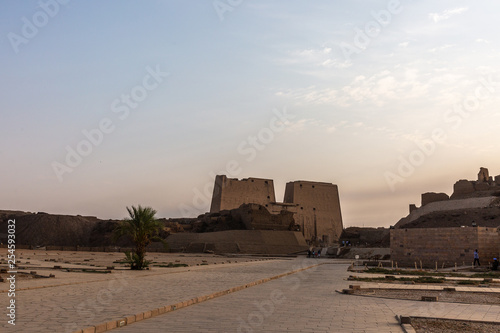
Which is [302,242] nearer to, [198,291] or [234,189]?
[234,189]

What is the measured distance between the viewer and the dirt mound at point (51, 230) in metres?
63.4

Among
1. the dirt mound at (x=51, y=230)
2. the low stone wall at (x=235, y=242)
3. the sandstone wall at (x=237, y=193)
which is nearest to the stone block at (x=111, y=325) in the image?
the low stone wall at (x=235, y=242)

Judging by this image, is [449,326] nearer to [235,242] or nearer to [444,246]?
[444,246]

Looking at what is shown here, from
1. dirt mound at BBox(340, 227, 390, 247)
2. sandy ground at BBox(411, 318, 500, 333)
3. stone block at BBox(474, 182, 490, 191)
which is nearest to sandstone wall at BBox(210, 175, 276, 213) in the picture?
dirt mound at BBox(340, 227, 390, 247)

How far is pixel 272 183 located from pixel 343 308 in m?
71.6

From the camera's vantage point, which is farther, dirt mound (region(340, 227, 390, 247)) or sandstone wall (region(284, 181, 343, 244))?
sandstone wall (region(284, 181, 343, 244))

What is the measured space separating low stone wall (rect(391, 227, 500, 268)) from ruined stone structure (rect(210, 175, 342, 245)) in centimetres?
4438

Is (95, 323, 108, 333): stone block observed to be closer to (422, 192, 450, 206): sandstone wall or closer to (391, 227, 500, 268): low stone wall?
(391, 227, 500, 268): low stone wall

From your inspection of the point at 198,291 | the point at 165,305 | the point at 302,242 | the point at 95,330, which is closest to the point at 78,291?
the point at 198,291

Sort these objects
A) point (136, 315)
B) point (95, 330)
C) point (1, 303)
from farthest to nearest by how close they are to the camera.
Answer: point (1, 303), point (136, 315), point (95, 330)

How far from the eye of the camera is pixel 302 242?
6203 cm

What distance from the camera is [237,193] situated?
252 ft

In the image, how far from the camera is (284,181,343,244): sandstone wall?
264 ft

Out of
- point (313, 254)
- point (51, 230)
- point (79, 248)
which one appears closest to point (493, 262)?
point (313, 254)
